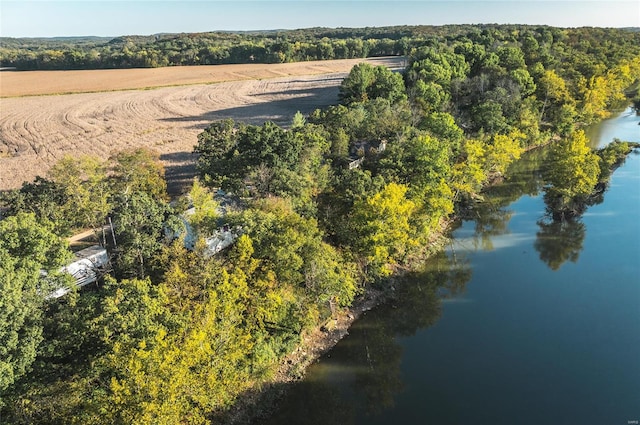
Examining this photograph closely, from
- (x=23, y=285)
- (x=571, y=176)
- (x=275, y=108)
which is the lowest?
(x=571, y=176)

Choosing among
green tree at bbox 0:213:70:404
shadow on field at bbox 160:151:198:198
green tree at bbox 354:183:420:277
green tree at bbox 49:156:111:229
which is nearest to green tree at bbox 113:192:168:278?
green tree at bbox 49:156:111:229

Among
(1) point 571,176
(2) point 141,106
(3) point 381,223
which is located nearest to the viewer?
(3) point 381,223

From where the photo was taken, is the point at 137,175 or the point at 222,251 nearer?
the point at 222,251

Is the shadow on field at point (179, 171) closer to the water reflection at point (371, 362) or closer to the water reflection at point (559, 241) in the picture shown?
the water reflection at point (371, 362)

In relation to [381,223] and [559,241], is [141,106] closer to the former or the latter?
[381,223]

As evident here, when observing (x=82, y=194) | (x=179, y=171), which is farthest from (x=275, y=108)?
(x=82, y=194)

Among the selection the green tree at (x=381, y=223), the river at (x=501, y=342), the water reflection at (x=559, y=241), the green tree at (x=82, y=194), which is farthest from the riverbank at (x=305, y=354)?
the green tree at (x=82, y=194)

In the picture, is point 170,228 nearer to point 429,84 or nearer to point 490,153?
point 490,153

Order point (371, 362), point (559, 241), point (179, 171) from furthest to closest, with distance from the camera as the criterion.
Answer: point (179, 171)
point (559, 241)
point (371, 362)
